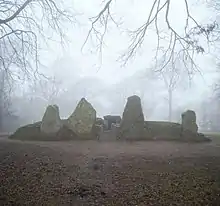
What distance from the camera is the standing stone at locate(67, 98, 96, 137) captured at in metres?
13.8

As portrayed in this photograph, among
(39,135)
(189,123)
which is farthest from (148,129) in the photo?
(39,135)

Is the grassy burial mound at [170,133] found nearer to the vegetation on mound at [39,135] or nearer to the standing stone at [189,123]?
the standing stone at [189,123]

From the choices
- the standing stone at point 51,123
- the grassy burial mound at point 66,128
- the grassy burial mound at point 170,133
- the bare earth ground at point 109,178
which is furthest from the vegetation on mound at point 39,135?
the bare earth ground at point 109,178

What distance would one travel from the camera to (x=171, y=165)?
24.5 ft

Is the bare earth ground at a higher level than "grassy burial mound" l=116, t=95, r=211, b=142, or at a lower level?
lower

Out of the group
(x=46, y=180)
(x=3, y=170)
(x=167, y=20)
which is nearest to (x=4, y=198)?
(x=46, y=180)


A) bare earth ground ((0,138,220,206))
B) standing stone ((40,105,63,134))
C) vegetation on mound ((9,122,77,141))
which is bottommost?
bare earth ground ((0,138,220,206))

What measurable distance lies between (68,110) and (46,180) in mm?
34911

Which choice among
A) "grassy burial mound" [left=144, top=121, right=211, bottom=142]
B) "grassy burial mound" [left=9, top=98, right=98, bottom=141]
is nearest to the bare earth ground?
"grassy burial mound" [left=9, top=98, right=98, bottom=141]

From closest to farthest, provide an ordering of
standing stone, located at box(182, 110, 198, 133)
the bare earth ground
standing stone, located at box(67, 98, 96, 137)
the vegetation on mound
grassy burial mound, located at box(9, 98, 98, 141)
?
the bare earth ground → the vegetation on mound → grassy burial mound, located at box(9, 98, 98, 141) → standing stone, located at box(67, 98, 96, 137) → standing stone, located at box(182, 110, 198, 133)

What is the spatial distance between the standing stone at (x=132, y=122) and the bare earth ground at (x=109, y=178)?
4.70 m

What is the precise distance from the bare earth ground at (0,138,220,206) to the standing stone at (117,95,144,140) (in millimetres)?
4695

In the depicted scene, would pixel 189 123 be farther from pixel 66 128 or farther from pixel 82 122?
pixel 66 128

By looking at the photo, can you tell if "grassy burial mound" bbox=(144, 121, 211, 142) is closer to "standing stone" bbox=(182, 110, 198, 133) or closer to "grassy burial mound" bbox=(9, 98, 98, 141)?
"standing stone" bbox=(182, 110, 198, 133)
